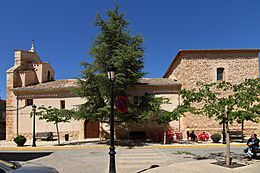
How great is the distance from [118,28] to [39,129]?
1240 cm

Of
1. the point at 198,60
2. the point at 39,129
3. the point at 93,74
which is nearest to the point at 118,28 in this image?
the point at 93,74

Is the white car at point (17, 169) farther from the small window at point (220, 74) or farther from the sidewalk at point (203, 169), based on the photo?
the small window at point (220, 74)

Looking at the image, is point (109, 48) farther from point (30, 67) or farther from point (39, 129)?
point (30, 67)

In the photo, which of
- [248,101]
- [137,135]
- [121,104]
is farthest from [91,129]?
[248,101]

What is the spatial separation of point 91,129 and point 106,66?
25.9 ft

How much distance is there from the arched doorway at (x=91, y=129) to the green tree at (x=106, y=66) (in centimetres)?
485

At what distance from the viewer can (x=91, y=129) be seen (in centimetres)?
2281

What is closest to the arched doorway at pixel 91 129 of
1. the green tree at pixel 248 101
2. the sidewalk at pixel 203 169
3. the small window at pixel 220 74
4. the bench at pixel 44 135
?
the bench at pixel 44 135

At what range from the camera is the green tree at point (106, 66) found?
17.4m

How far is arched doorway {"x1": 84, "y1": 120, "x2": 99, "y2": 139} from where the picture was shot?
883 inches

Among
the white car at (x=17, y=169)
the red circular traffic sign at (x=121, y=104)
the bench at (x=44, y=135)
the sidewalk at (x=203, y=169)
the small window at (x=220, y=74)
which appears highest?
the small window at (x=220, y=74)

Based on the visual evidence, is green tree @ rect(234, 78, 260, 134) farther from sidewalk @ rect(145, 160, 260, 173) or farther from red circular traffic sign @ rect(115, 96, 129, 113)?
red circular traffic sign @ rect(115, 96, 129, 113)

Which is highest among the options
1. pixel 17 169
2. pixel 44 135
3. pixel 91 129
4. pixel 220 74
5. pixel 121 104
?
pixel 220 74

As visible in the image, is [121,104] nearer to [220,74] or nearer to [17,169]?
[17,169]
